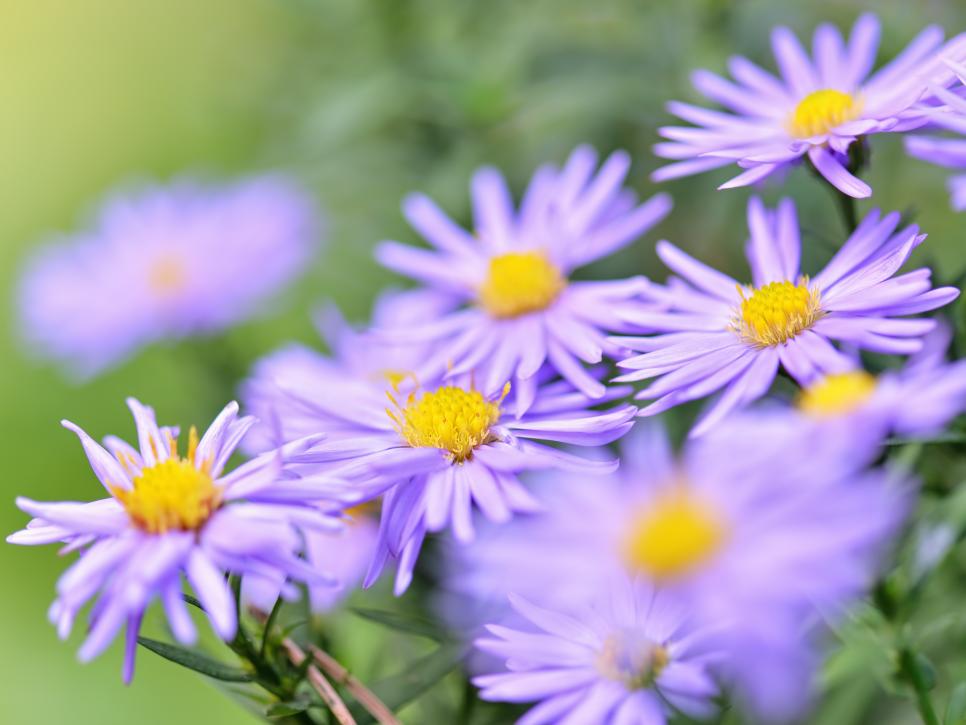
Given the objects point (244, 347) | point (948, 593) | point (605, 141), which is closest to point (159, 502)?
point (948, 593)

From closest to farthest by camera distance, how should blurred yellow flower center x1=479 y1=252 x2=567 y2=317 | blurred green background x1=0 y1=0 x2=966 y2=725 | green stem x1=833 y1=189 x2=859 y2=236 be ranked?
1. green stem x1=833 y1=189 x2=859 y2=236
2. blurred yellow flower center x1=479 y1=252 x2=567 y2=317
3. blurred green background x1=0 y1=0 x2=966 y2=725

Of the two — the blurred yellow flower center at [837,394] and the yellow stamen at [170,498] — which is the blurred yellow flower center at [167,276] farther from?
the blurred yellow flower center at [837,394]

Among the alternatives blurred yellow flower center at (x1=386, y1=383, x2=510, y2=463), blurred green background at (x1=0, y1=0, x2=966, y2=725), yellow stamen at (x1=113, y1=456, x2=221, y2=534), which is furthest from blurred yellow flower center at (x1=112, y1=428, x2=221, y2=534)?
blurred green background at (x1=0, y1=0, x2=966, y2=725)

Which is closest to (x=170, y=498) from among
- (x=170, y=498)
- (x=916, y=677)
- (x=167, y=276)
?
(x=170, y=498)

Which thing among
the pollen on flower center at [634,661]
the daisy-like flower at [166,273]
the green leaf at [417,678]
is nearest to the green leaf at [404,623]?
the green leaf at [417,678]

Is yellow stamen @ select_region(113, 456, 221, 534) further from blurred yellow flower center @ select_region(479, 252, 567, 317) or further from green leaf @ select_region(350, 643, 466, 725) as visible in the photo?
blurred yellow flower center @ select_region(479, 252, 567, 317)
